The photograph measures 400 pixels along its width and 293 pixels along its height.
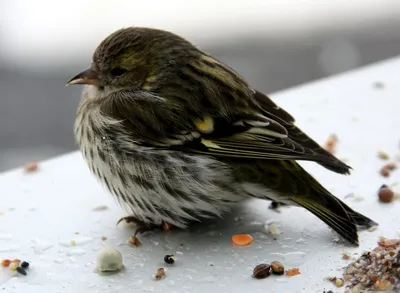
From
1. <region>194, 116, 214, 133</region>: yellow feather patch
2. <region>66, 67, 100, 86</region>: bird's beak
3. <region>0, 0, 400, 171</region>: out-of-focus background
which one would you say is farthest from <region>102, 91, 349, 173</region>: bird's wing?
<region>0, 0, 400, 171</region>: out-of-focus background

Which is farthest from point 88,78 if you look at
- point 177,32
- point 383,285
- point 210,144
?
point 177,32

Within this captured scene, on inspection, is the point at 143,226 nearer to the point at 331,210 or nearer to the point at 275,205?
the point at 275,205

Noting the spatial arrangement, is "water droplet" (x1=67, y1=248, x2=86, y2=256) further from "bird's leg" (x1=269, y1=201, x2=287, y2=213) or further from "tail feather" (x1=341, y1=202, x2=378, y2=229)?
"tail feather" (x1=341, y1=202, x2=378, y2=229)

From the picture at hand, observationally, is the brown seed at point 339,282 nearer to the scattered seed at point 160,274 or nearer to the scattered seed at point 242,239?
the scattered seed at point 242,239

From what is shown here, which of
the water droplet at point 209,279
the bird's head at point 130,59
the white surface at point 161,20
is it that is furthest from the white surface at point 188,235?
the white surface at point 161,20

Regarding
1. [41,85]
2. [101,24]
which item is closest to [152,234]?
[41,85]
